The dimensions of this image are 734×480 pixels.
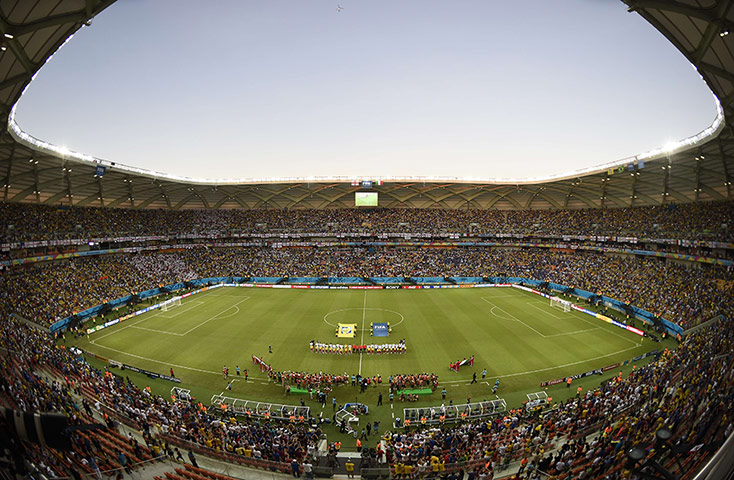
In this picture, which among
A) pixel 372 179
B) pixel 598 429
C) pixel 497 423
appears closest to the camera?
pixel 598 429

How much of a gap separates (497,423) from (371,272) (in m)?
37.8

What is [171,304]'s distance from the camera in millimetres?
39906

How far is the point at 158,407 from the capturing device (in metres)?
17.3

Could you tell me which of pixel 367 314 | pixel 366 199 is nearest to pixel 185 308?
pixel 367 314

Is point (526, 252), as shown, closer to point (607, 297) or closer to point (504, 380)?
point (607, 297)

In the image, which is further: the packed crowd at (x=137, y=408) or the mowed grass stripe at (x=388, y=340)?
the mowed grass stripe at (x=388, y=340)

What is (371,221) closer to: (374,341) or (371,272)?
(371,272)

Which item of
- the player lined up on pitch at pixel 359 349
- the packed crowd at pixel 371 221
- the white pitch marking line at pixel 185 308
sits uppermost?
the packed crowd at pixel 371 221

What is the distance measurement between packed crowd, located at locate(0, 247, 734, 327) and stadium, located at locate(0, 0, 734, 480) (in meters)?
0.39

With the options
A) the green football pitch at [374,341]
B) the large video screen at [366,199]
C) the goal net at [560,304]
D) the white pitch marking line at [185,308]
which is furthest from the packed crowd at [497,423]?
the large video screen at [366,199]

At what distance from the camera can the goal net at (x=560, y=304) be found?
36344 millimetres

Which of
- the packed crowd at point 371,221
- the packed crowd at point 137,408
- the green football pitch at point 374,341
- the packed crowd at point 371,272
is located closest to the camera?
the packed crowd at point 137,408

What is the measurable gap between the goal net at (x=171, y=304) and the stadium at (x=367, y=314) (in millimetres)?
492

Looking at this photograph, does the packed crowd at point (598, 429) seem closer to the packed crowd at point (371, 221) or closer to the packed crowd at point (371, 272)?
the packed crowd at point (371, 272)
